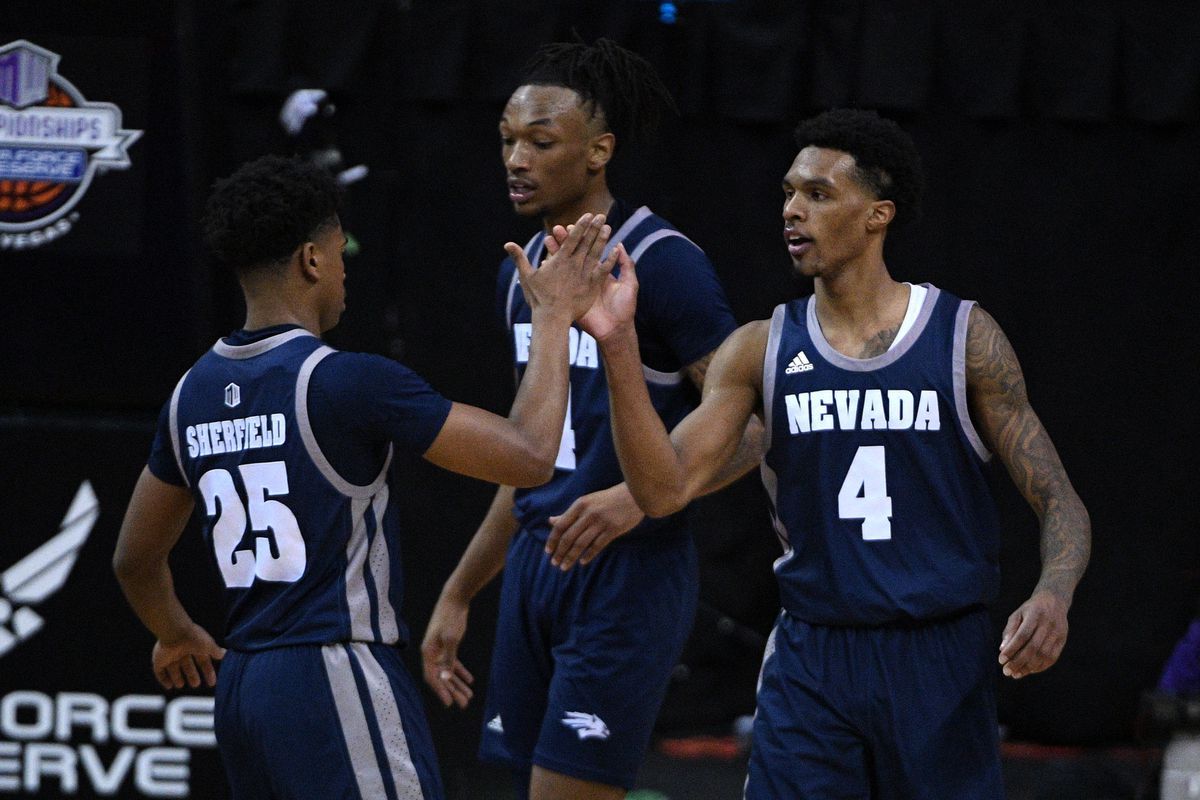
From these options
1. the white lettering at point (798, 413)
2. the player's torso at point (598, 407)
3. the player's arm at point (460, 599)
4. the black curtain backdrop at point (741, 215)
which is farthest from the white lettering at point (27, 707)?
the white lettering at point (798, 413)

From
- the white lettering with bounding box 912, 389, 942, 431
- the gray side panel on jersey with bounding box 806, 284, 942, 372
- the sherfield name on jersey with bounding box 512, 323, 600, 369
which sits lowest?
the white lettering with bounding box 912, 389, 942, 431

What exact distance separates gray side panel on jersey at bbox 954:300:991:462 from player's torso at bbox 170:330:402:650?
1312 millimetres

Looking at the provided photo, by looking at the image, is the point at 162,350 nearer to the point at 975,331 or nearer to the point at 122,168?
the point at 122,168

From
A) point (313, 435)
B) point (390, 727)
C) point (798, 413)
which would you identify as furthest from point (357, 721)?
point (798, 413)

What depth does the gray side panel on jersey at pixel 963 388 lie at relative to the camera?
3.96m

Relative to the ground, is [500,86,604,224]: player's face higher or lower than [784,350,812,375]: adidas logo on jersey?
higher

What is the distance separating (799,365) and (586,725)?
116cm

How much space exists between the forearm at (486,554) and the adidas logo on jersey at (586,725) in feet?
1.94

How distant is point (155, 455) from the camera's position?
3.98 metres

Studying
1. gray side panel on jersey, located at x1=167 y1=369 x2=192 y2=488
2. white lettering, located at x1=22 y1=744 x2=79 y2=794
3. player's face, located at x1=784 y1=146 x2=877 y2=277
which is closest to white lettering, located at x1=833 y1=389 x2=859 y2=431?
player's face, located at x1=784 y1=146 x2=877 y2=277

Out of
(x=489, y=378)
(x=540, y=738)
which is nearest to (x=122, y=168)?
(x=489, y=378)

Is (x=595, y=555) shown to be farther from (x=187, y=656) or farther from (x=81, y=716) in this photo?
(x=81, y=716)

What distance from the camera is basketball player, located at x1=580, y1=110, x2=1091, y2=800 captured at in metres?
3.87

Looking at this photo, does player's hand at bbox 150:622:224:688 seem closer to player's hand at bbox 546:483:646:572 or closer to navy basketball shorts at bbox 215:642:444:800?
navy basketball shorts at bbox 215:642:444:800
